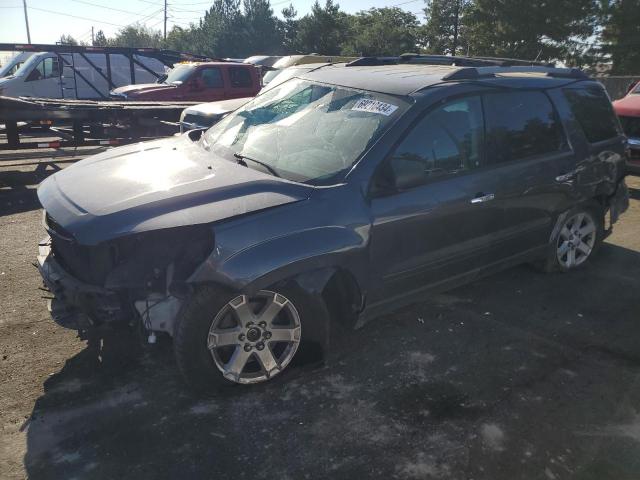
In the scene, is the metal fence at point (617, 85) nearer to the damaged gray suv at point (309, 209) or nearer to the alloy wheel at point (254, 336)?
the damaged gray suv at point (309, 209)

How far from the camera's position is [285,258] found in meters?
2.94

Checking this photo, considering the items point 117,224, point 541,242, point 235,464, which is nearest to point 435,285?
point 541,242

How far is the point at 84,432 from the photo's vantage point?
2838 mm

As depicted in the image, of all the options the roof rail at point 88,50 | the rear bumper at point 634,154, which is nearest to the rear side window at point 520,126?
the rear bumper at point 634,154

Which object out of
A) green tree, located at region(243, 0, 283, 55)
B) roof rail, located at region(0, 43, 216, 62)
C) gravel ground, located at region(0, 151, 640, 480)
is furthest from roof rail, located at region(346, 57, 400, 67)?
green tree, located at region(243, 0, 283, 55)

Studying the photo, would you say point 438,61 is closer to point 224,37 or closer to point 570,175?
point 570,175

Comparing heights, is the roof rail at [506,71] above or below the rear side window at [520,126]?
above

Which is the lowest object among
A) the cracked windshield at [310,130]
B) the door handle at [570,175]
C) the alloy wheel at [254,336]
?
the alloy wheel at [254,336]

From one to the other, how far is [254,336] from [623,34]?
1340 inches

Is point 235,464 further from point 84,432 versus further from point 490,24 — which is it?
point 490,24

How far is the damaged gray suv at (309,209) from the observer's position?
293 cm

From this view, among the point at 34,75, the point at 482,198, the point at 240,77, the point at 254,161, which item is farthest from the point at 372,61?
the point at 34,75

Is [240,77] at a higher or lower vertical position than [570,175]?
higher

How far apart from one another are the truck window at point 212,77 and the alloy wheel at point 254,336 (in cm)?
1147
